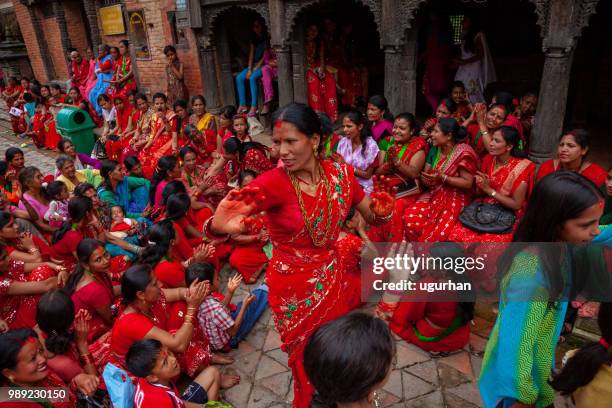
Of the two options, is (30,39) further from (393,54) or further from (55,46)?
(393,54)

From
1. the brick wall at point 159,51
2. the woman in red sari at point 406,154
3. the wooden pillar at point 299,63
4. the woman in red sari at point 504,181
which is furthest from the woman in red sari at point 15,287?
the brick wall at point 159,51

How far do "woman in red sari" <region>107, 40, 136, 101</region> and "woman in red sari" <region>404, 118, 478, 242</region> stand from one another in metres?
9.05

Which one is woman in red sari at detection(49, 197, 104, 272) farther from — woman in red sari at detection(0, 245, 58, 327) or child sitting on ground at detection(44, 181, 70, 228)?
child sitting on ground at detection(44, 181, 70, 228)

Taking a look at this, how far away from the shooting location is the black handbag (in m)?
3.59

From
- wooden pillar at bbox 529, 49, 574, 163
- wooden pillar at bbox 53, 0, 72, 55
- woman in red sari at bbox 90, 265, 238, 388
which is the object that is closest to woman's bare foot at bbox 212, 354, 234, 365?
woman in red sari at bbox 90, 265, 238, 388

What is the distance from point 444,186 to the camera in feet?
13.4

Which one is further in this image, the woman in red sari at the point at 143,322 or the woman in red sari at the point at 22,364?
the woman in red sari at the point at 143,322

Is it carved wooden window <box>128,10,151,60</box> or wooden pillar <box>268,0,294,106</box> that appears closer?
wooden pillar <box>268,0,294,106</box>

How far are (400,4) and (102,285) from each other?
509 centimetres

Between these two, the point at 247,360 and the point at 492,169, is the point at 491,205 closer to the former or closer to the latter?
the point at 492,169

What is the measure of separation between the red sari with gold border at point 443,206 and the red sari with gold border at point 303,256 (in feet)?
6.25

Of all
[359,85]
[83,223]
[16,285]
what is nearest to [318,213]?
[16,285]

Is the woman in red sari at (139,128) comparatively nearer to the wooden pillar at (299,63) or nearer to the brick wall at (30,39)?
the wooden pillar at (299,63)

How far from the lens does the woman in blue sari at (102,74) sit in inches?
422
